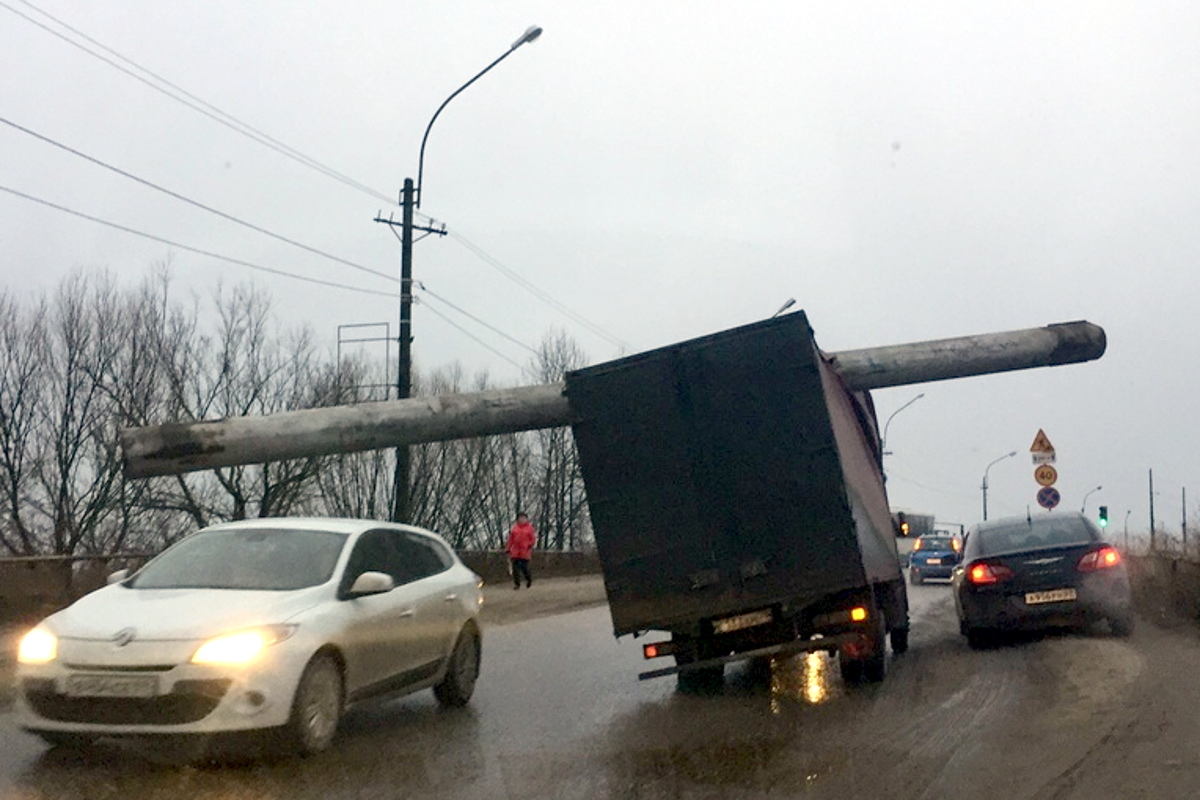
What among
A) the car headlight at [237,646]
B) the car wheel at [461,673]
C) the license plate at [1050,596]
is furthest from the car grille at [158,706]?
the license plate at [1050,596]

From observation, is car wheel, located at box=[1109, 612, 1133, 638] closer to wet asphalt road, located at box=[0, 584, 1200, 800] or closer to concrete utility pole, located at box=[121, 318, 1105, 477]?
wet asphalt road, located at box=[0, 584, 1200, 800]

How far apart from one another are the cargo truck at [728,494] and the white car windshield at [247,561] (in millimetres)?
2559

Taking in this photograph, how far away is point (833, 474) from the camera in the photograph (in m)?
10.8

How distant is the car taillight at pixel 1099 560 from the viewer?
1410cm

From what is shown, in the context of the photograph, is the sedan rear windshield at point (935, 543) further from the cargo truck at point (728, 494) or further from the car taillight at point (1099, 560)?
the cargo truck at point (728, 494)

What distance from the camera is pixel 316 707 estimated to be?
8.30 meters

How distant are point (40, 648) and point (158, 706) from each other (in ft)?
3.08

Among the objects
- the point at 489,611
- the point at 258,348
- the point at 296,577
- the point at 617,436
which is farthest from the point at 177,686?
the point at 258,348

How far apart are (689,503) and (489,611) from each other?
1276 cm

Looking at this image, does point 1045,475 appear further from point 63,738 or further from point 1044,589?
point 63,738

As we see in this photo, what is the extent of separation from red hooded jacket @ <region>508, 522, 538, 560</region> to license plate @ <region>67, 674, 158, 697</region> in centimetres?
2103

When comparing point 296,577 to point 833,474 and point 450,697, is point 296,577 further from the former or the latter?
point 833,474

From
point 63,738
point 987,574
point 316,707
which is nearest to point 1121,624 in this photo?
point 987,574

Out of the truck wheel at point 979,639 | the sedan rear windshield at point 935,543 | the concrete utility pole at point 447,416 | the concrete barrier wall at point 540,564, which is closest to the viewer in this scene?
the concrete utility pole at point 447,416
